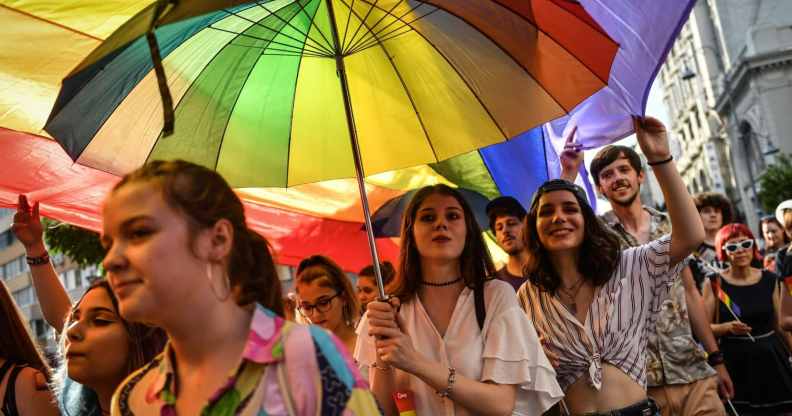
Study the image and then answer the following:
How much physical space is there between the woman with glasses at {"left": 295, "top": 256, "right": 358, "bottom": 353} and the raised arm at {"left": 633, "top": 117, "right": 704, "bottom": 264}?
2082mm

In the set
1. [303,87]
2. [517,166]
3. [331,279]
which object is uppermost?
[303,87]

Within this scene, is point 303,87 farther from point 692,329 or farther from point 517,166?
point 692,329

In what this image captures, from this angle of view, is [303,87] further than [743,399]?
No

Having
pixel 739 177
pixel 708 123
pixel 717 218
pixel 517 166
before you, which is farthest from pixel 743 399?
pixel 708 123

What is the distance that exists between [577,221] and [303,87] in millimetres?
1473

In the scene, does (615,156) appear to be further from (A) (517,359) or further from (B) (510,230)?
(A) (517,359)

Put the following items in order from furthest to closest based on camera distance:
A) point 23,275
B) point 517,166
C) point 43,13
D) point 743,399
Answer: point 23,275 < point 743,399 < point 517,166 < point 43,13

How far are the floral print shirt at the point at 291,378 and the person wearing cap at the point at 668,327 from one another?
9.35 ft

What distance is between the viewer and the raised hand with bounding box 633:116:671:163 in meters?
3.83

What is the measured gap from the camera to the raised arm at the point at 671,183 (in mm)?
3836

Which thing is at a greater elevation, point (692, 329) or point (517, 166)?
point (517, 166)

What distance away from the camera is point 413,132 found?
4.45 meters

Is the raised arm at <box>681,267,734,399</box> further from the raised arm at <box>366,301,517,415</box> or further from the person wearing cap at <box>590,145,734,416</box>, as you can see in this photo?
the raised arm at <box>366,301,517,415</box>

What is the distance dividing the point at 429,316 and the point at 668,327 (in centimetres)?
195
